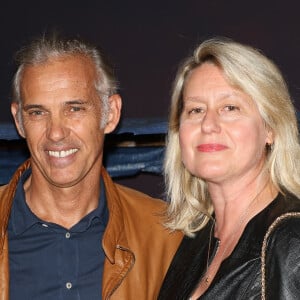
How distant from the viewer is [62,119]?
2.75m

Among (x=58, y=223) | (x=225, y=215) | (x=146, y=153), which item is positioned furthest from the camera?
(x=146, y=153)

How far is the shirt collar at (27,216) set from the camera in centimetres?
279

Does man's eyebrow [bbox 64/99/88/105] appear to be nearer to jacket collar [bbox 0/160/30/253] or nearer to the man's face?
the man's face

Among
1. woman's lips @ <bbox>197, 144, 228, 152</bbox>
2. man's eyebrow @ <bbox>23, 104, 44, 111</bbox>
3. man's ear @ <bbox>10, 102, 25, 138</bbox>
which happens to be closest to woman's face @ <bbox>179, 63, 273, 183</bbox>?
woman's lips @ <bbox>197, 144, 228, 152</bbox>

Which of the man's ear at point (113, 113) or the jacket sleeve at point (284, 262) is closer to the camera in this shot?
the jacket sleeve at point (284, 262)

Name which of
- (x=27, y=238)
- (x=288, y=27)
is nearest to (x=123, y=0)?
(x=288, y=27)

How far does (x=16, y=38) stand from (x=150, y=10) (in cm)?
116

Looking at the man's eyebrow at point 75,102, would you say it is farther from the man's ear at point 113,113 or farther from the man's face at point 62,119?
the man's ear at point 113,113

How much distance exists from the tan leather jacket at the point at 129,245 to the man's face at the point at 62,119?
20 cm

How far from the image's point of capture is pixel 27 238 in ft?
9.07

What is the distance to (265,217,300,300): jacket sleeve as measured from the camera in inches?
80.9

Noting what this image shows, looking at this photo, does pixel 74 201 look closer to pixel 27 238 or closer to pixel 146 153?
Answer: pixel 27 238

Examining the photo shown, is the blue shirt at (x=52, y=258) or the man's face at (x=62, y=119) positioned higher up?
the man's face at (x=62, y=119)

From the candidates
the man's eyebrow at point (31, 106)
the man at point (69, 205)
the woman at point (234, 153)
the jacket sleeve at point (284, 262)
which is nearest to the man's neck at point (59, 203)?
the man at point (69, 205)
